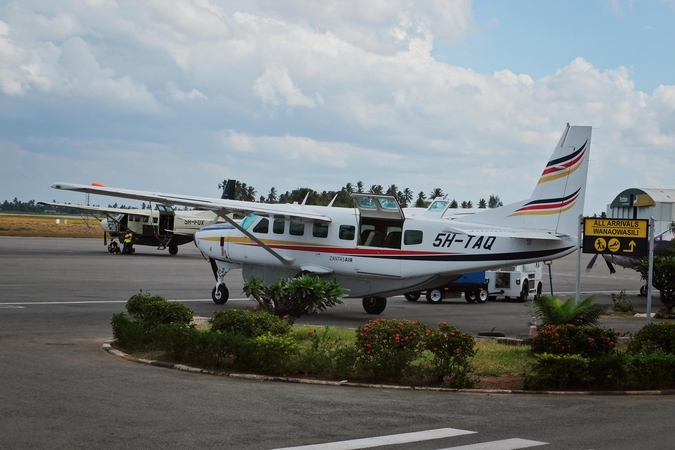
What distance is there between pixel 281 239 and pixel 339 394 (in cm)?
1310

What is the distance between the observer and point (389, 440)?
27.4 feet

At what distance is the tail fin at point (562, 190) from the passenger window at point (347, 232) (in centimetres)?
440

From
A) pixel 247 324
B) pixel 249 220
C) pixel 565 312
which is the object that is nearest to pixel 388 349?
pixel 247 324

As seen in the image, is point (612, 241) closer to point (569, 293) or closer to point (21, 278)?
point (569, 293)

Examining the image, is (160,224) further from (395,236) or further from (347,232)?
(395,236)

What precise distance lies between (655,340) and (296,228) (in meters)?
12.4

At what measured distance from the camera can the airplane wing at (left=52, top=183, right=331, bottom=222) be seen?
22.0m

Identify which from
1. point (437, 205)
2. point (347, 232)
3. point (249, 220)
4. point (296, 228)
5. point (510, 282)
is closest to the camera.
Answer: point (347, 232)

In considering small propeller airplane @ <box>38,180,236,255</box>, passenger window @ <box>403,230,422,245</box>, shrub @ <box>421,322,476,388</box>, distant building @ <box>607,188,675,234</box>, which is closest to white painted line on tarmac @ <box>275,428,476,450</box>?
shrub @ <box>421,322,476,388</box>

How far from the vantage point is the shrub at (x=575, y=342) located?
12281mm

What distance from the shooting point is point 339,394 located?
36.7 ft

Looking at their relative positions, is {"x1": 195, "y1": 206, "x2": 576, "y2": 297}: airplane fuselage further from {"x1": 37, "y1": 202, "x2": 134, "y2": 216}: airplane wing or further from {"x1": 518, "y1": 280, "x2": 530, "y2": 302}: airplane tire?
{"x1": 37, "y1": 202, "x2": 134, "y2": 216}: airplane wing

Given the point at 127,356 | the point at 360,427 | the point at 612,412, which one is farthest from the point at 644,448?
the point at 127,356

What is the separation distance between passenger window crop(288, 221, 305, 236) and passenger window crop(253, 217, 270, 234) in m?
0.79
